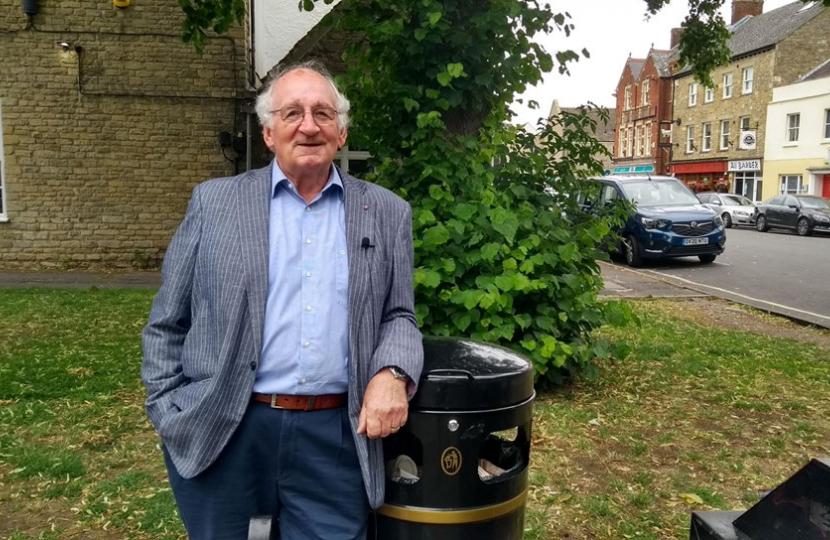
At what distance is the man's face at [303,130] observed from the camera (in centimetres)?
209

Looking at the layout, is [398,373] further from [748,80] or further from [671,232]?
[748,80]

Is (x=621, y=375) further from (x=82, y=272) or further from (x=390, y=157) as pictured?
(x=82, y=272)

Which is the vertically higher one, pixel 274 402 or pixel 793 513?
pixel 274 402

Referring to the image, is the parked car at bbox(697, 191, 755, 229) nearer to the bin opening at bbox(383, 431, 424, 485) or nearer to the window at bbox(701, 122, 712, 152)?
the window at bbox(701, 122, 712, 152)

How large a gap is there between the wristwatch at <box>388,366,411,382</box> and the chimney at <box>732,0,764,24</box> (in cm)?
5318

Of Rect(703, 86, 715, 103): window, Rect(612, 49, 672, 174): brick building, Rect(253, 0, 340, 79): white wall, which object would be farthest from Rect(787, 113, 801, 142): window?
Rect(253, 0, 340, 79): white wall

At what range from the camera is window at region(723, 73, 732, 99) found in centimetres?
4341

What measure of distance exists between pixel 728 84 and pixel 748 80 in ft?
5.74

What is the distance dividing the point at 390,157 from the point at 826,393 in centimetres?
373

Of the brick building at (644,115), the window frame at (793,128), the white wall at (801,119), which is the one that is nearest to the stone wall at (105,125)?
the white wall at (801,119)

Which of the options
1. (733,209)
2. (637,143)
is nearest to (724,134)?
(637,143)

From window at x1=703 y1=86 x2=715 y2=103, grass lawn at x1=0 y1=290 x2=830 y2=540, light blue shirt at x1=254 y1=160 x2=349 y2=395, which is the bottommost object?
grass lawn at x1=0 y1=290 x2=830 y2=540

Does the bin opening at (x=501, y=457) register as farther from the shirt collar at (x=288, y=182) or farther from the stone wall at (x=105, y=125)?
the stone wall at (x=105, y=125)

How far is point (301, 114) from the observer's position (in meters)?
2.10
